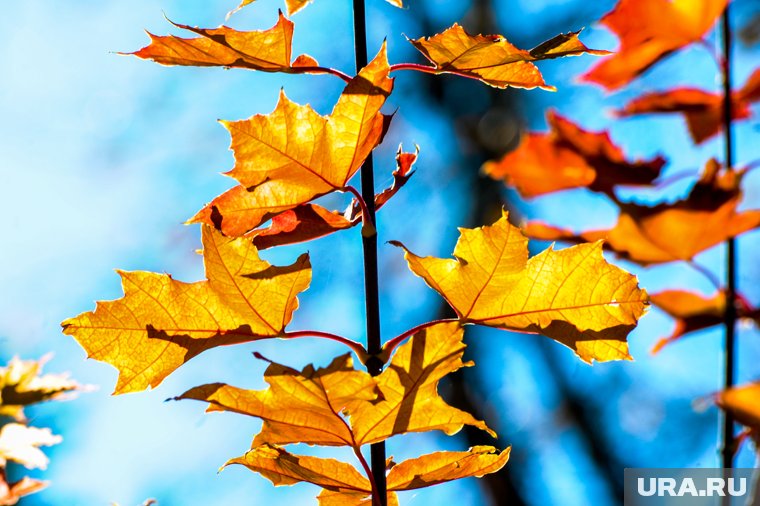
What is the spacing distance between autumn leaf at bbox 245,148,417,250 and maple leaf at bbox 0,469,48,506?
1.47ft

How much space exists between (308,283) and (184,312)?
101 mm

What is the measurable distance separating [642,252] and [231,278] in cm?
43

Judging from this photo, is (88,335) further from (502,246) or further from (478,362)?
(478,362)

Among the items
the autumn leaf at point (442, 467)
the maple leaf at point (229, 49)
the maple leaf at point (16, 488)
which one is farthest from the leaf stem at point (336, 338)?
the maple leaf at point (16, 488)

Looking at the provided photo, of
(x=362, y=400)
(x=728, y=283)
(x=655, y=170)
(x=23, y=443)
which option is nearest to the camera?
(x=362, y=400)

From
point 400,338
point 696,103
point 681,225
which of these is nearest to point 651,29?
point 696,103

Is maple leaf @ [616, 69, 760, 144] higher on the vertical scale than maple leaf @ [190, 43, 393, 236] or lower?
higher

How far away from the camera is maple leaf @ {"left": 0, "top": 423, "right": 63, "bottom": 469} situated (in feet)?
2.76

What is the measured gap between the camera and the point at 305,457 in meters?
0.54

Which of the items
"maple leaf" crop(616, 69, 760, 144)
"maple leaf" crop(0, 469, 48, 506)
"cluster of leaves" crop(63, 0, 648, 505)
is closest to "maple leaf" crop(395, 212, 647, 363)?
"cluster of leaves" crop(63, 0, 648, 505)

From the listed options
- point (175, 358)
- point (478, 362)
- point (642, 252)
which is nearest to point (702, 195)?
point (642, 252)

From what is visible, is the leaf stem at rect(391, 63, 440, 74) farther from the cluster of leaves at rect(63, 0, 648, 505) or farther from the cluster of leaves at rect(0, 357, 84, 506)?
the cluster of leaves at rect(0, 357, 84, 506)

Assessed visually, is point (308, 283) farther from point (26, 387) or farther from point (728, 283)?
point (26, 387)

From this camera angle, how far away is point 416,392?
0.50 m
